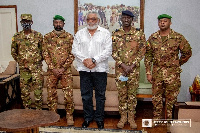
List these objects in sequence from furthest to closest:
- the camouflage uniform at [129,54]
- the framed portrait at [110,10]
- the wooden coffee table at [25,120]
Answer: the framed portrait at [110,10] → the camouflage uniform at [129,54] → the wooden coffee table at [25,120]

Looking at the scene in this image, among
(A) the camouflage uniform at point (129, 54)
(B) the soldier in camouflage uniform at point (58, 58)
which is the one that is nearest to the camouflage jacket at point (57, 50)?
(B) the soldier in camouflage uniform at point (58, 58)

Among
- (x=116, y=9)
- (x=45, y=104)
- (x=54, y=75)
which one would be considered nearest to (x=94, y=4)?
(x=116, y=9)

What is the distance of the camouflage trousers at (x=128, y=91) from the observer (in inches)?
124

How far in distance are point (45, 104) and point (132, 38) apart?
6.12ft

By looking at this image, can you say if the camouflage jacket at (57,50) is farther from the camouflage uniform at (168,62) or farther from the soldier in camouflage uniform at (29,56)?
the camouflage uniform at (168,62)

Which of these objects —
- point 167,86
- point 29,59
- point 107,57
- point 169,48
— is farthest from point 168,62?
point 29,59

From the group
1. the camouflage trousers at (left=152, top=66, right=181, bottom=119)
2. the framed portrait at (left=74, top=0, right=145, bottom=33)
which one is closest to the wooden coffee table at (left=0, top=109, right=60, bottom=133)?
the camouflage trousers at (left=152, top=66, right=181, bottom=119)

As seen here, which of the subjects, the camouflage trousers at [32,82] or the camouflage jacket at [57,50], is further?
the camouflage trousers at [32,82]

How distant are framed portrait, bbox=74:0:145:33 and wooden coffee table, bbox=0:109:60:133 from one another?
2.59 meters

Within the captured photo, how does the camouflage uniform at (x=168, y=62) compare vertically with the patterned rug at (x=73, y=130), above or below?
above

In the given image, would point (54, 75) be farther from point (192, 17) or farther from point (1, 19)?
point (192, 17)

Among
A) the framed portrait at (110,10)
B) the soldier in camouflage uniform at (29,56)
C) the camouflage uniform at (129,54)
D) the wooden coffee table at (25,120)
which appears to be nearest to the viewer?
the wooden coffee table at (25,120)

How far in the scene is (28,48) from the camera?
11.2ft

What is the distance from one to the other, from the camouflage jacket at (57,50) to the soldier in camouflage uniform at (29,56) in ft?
0.70
